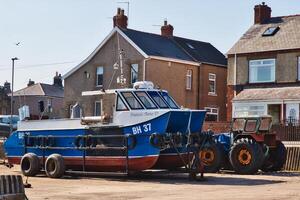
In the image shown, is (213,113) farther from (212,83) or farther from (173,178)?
(173,178)

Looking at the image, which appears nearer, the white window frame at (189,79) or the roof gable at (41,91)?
the white window frame at (189,79)

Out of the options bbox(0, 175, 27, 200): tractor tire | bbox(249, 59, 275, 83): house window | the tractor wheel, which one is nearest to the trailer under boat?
the tractor wheel

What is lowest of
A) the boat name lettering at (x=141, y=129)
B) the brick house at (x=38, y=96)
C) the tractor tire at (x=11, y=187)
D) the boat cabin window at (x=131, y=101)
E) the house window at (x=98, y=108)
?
the tractor tire at (x=11, y=187)

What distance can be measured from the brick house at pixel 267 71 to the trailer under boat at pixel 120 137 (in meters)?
17.8

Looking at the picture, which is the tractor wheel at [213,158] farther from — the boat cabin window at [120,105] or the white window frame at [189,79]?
the white window frame at [189,79]

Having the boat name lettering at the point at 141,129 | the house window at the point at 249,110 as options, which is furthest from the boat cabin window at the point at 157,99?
the house window at the point at 249,110

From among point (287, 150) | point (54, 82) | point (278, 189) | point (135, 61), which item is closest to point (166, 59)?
point (135, 61)

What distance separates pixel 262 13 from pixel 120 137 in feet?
84.1

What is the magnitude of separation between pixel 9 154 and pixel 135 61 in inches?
781

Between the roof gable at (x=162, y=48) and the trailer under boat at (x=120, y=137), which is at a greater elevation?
the roof gable at (x=162, y=48)

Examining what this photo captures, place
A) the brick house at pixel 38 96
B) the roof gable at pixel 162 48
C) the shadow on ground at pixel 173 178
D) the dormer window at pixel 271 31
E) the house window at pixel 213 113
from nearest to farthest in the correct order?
the shadow on ground at pixel 173 178 → the dormer window at pixel 271 31 → the roof gable at pixel 162 48 → the house window at pixel 213 113 → the brick house at pixel 38 96

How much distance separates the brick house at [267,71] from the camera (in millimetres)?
39062

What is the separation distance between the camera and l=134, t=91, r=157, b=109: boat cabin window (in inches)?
838

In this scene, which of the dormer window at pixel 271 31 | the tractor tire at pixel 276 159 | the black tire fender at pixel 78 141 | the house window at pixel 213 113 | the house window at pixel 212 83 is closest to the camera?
the black tire fender at pixel 78 141
